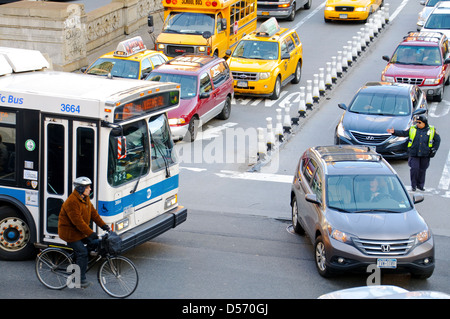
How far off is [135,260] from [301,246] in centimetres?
287

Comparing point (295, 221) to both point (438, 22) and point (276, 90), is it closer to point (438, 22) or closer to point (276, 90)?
point (276, 90)

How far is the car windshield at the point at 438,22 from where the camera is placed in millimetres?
30195

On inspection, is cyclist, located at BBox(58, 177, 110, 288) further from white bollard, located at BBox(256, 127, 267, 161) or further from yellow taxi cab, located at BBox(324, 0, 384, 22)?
yellow taxi cab, located at BBox(324, 0, 384, 22)

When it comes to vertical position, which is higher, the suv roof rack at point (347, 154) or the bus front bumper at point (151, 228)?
the suv roof rack at point (347, 154)

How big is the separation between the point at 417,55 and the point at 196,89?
7.83m

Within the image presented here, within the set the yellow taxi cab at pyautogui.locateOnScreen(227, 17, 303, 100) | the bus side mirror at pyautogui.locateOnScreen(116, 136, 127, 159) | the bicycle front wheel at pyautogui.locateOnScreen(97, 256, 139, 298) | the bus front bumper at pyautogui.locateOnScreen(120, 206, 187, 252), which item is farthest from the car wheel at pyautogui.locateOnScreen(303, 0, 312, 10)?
the bicycle front wheel at pyautogui.locateOnScreen(97, 256, 139, 298)

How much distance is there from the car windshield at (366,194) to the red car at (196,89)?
807 cm

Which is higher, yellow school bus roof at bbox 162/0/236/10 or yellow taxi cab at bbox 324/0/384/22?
yellow school bus roof at bbox 162/0/236/10

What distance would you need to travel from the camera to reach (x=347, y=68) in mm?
28109

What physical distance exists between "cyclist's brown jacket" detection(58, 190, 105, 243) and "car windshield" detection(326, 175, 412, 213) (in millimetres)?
3723

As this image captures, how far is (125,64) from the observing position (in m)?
22.7

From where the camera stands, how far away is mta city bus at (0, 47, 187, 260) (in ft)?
36.7

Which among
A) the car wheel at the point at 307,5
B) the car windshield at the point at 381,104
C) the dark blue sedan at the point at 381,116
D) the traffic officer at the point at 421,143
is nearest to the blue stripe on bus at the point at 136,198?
the traffic officer at the point at 421,143

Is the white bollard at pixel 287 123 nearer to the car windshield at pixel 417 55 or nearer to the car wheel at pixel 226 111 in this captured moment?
the car wheel at pixel 226 111
